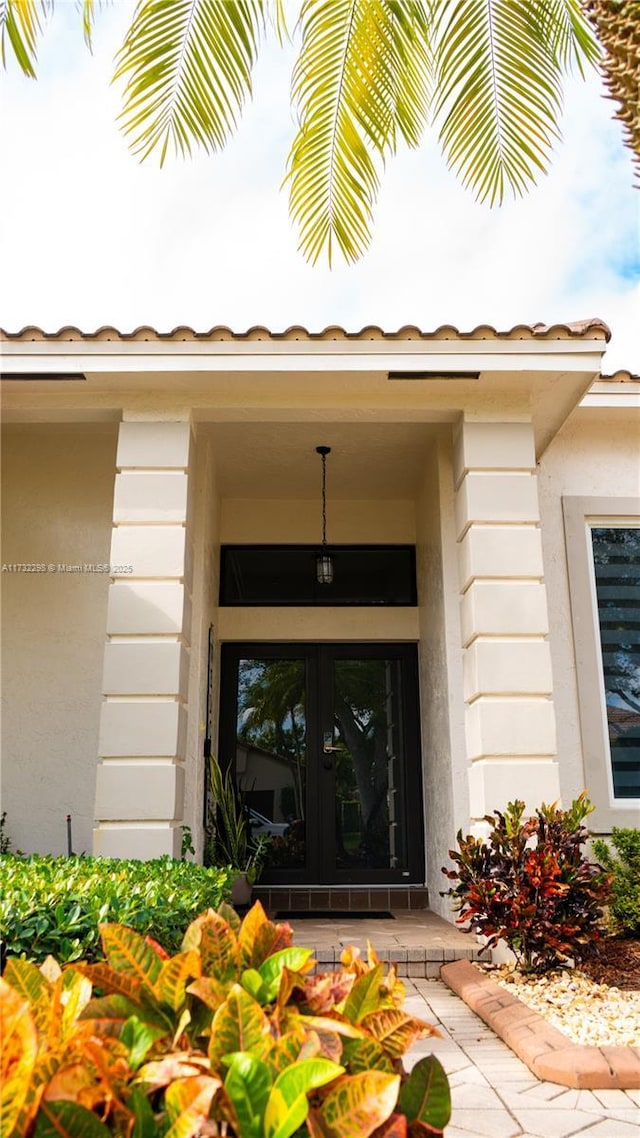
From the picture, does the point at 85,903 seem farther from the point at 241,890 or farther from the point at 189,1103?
the point at 241,890

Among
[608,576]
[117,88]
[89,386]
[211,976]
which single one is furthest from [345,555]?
[211,976]

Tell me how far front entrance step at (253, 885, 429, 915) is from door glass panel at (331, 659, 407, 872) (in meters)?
0.36

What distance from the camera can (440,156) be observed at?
18.1 feet

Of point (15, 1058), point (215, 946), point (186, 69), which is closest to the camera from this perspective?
point (15, 1058)

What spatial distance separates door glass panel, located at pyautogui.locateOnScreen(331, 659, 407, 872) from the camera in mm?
7816

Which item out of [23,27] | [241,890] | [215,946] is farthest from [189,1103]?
[241,890]

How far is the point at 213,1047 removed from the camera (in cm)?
116

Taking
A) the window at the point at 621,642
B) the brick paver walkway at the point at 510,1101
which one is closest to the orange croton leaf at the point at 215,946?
the brick paver walkway at the point at 510,1101

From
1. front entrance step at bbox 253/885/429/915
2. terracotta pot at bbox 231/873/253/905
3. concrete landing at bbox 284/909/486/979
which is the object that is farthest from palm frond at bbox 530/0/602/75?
front entrance step at bbox 253/885/429/915

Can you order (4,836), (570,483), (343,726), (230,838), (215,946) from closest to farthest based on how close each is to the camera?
1. (215,946)
2. (4,836)
3. (230,838)
4. (570,483)
5. (343,726)

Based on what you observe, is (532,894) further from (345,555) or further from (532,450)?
(345,555)

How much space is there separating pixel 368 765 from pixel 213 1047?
7034 mm

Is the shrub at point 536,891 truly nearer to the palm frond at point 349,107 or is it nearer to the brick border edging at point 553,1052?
the brick border edging at point 553,1052

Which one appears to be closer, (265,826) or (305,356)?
(305,356)
